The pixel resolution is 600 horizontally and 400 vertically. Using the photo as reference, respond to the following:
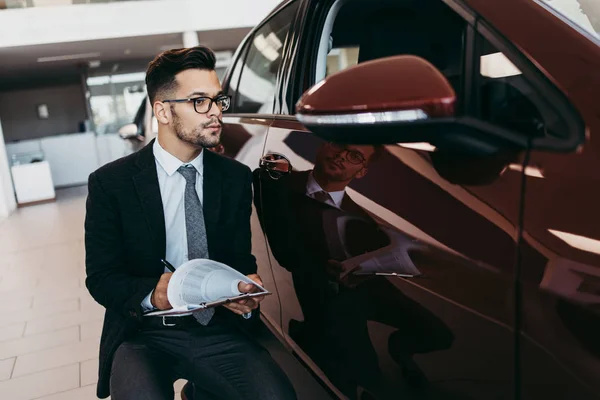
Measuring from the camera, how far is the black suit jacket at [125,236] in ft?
5.09

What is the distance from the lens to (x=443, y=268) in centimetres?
89

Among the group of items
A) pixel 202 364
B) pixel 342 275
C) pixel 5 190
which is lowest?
pixel 5 190

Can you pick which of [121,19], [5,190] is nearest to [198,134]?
[5,190]

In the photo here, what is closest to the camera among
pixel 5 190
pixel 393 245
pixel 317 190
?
pixel 393 245

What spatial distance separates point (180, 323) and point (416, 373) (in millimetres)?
843

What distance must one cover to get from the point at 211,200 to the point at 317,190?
0.44 meters

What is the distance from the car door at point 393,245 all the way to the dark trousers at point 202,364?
0.38ft

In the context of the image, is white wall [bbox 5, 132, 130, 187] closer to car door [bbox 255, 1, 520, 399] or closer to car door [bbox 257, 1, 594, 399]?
car door [bbox 255, 1, 520, 399]

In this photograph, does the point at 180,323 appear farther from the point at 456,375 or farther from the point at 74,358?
the point at 74,358

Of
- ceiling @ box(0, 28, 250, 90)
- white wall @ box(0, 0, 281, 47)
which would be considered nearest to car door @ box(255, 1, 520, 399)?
white wall @ box(0, 0, 281, 47)

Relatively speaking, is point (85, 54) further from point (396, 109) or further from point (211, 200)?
point (396, 109)

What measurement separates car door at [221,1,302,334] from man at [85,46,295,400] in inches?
5.0

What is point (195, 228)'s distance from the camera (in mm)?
1609

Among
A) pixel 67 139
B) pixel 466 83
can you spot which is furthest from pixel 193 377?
pixel 67 139
